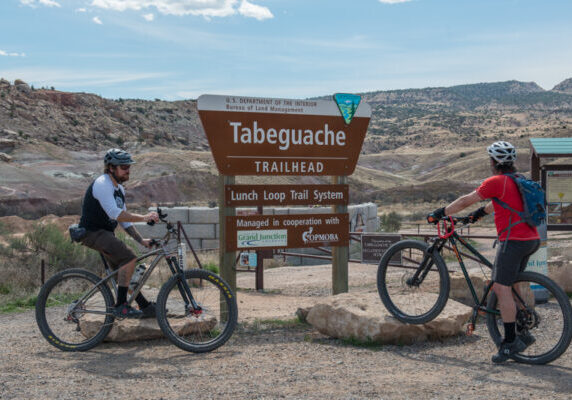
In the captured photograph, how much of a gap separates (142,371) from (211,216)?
14.1 metres

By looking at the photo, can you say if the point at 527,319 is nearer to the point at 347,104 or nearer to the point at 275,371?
the point at 275,371

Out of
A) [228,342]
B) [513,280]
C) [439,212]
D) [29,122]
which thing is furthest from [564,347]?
[29,122]

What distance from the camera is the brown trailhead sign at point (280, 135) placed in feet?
21.8

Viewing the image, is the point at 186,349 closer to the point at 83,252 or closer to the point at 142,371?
the point at 142,371

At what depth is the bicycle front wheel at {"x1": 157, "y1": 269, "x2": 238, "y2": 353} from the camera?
5.38m

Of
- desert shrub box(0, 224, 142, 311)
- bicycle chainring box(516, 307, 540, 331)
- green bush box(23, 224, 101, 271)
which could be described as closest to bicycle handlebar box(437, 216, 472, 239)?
bicycle chainring box(516, 307, 540, 331)

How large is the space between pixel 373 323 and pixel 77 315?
9.08 feet

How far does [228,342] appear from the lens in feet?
19.5

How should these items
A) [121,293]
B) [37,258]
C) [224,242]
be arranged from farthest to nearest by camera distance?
[37,258]
[224,242]
[121,293]

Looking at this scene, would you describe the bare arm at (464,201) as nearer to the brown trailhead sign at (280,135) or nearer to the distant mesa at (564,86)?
the brown trailhead sign at (280,135)

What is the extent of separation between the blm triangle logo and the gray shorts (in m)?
3.12

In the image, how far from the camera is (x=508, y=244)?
482cm

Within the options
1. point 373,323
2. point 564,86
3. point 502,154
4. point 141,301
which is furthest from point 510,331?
point 564,86

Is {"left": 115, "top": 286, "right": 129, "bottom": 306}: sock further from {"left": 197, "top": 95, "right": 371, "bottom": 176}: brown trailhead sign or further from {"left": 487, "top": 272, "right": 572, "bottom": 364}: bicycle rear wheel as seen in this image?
{"left": 487, "top": 272, "right": 572, "bottom": 364}: bicycle rear wheel
